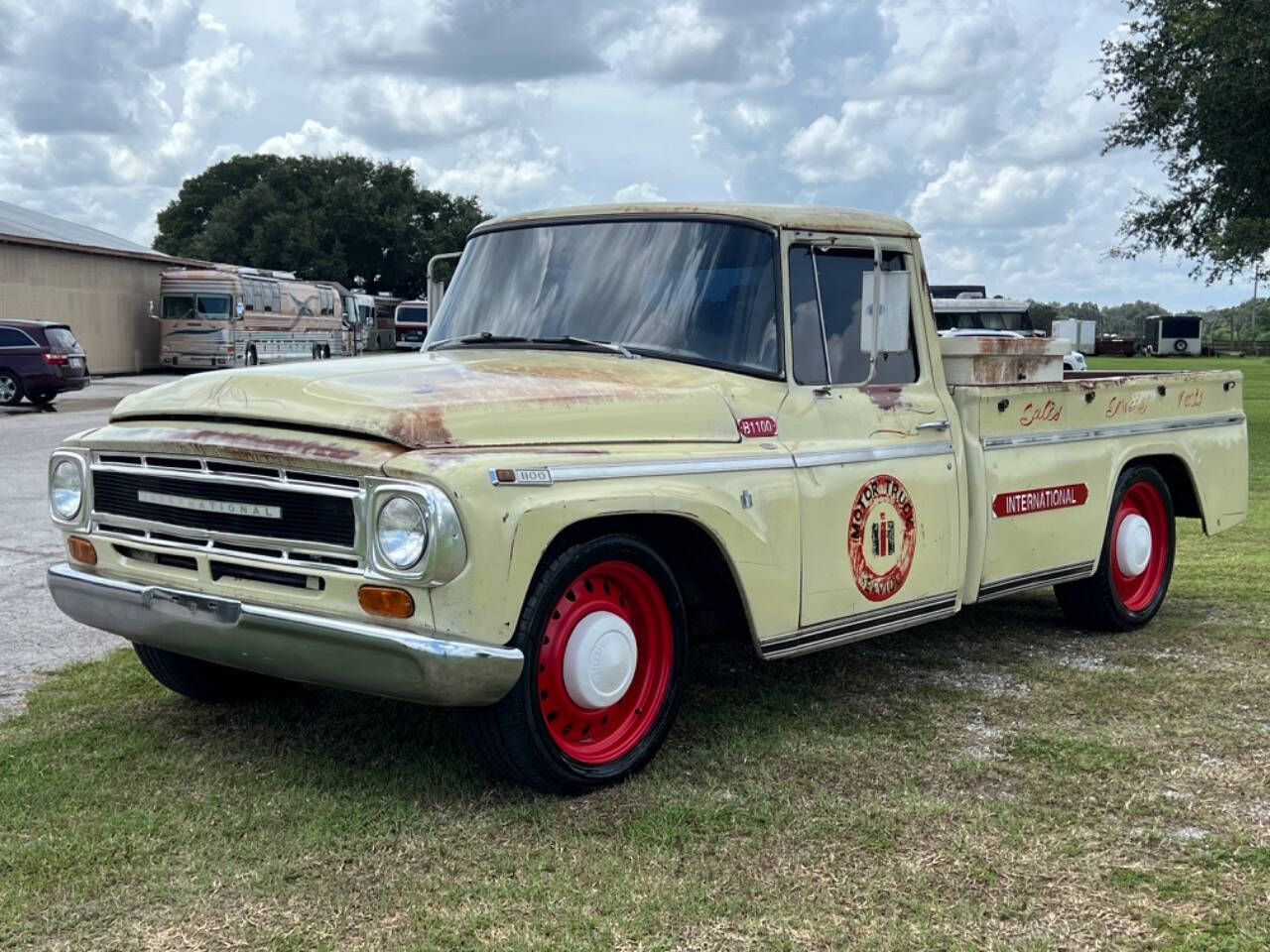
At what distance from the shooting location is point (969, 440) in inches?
227

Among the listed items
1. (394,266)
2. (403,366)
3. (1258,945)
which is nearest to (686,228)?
(403,366)

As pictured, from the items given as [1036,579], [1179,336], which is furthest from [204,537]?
[1179,336]

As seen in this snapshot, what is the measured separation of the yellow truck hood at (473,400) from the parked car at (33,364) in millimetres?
20827

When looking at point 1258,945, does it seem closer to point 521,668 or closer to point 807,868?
point 807,868

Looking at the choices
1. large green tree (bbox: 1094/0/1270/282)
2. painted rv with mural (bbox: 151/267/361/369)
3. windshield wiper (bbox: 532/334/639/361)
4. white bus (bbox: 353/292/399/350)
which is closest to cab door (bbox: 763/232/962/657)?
windshield wiper (bbox: 532/334/639/361)

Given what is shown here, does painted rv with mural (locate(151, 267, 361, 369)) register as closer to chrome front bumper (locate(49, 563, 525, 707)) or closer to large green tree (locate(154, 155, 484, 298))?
large green tree (locate(154, 155, 484, 298))

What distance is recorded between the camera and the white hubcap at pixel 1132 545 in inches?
275

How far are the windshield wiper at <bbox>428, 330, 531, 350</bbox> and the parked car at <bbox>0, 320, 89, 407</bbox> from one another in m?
20.5

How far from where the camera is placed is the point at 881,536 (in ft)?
17.3

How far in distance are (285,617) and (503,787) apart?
955 mm

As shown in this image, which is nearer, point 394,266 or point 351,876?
point 351,876

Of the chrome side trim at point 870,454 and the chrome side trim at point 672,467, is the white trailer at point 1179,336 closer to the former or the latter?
the chrome side trim at point 870,454

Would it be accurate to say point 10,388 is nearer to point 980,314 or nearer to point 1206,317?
point 980,314

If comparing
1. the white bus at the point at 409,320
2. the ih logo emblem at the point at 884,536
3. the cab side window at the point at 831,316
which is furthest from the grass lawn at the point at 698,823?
the white bus at the point at 409,320
